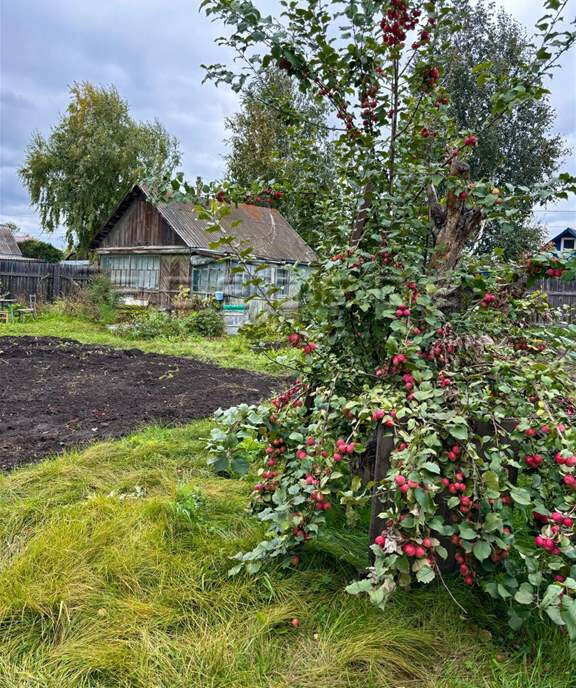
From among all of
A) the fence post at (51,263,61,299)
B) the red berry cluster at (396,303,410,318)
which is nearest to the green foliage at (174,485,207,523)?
the red berry cluster at (396,303,410,318)

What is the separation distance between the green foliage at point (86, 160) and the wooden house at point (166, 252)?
27.5 ft

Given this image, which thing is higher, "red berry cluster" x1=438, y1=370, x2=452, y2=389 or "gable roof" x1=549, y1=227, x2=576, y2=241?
"gable roof" x1=549, y1=227, x2=576, y2=241

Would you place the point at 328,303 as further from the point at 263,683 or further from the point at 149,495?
the point at 149,495

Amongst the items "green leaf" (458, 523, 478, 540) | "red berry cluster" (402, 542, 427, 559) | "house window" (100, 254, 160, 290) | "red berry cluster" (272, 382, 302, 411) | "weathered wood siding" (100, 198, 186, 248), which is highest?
"weathered wood siding" (100, 198, 186, 248)

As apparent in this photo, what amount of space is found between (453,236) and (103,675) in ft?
6.75

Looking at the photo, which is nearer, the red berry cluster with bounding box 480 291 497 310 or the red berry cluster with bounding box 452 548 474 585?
the red berry cluster with bounding box 452 548 474 585

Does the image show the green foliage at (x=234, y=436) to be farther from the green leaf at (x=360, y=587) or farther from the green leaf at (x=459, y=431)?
the green leaf at (x=459, y=431)

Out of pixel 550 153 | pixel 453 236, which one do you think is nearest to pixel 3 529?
pixel 453 236

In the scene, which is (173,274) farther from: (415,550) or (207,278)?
(415,550)

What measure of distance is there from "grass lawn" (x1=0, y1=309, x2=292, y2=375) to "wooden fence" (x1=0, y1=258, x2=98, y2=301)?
1.34m

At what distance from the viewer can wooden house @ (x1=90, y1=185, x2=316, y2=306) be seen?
43.2 feet

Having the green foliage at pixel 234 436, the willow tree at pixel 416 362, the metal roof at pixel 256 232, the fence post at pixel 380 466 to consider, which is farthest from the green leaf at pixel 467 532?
the metal roof at pixel 256 232

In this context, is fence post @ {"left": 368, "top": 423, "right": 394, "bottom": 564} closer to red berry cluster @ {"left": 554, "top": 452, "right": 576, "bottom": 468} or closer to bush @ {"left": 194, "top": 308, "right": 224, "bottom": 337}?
red berry cluster @ {"left": 554, "top": 452, "right": 576, "bottom": 468}

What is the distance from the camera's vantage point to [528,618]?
5.67 feet
